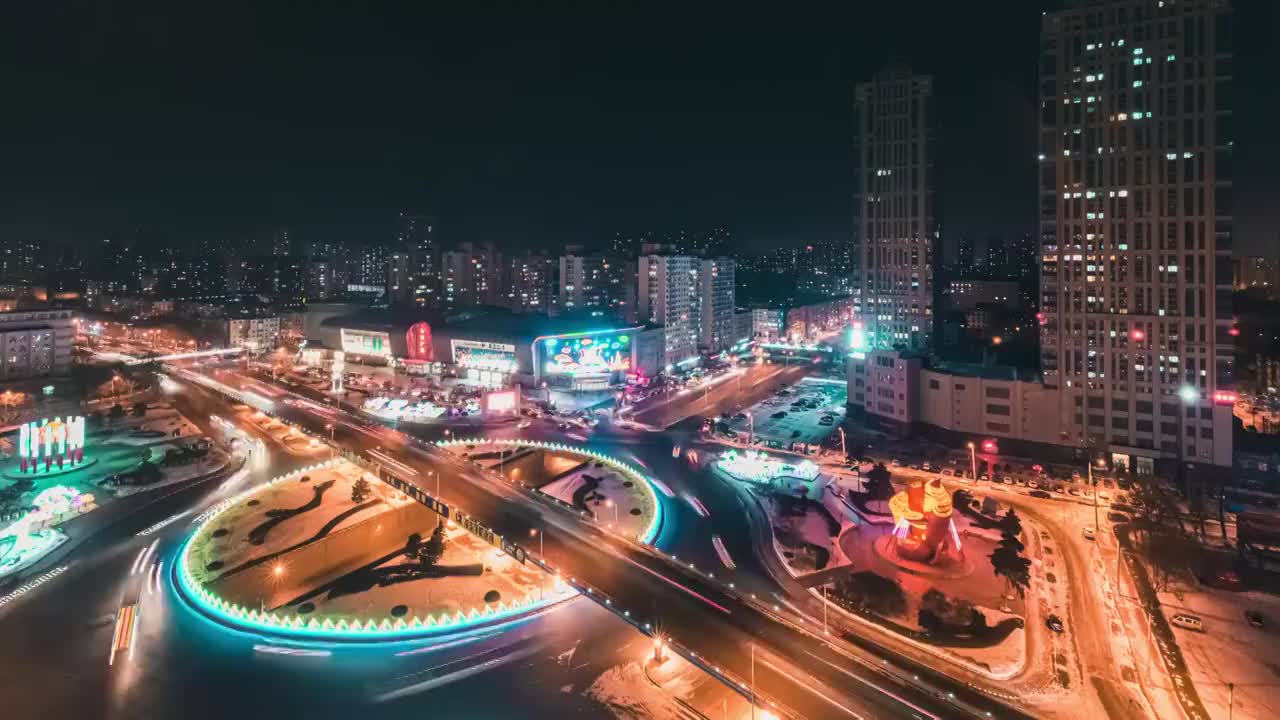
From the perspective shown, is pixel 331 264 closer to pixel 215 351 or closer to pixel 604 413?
pixel 215 351

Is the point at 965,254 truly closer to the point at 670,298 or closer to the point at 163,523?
the point at 670,298

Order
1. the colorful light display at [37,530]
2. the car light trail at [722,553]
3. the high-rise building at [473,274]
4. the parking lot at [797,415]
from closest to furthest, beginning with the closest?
the car light trail at [722,553]
the colorful light display at [37,530]
the parking lot at [797,415]
the high-rise building at [473,274]

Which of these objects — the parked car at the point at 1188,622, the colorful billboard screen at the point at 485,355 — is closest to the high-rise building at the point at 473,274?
the colorful billboard screen at the point at 485,355

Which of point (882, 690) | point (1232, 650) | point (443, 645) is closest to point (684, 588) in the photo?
point (882, 690)

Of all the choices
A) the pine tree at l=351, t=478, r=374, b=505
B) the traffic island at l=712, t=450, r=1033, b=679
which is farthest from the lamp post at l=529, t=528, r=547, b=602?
the pine tree at l=351, t=478, r=374, b=505

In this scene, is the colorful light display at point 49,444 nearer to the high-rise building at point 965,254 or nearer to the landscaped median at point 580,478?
the landscaped median at point 580,478

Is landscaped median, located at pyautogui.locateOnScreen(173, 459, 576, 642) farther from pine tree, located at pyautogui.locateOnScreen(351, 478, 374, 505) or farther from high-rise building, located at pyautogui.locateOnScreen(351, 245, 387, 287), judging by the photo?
high-rise building, located at pyautogui.locateOnScreen(351, 245, 387, 287)

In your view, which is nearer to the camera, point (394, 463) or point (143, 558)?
point (143, 558)

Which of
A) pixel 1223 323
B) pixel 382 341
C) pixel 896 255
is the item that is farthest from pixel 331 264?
pixel 1223 323
